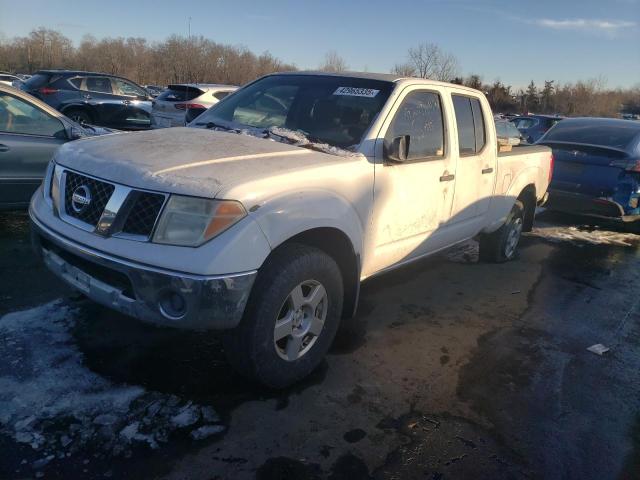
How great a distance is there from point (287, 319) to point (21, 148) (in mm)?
3901

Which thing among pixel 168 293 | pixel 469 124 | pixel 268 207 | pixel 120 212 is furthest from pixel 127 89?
pixel 168 293

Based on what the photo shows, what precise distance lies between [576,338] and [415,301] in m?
1.31

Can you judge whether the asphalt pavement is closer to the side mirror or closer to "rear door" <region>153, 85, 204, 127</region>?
the side mirror

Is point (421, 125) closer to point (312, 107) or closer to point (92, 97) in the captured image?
point (312, 107)

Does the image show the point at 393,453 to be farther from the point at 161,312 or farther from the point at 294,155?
the point at 294,155

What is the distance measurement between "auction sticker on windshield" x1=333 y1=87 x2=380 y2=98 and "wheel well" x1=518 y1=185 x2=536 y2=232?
3147 mm

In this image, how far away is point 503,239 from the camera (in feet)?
19.1

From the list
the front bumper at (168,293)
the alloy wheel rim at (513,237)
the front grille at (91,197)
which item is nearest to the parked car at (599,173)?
the alloy wheel rim at (513,237)

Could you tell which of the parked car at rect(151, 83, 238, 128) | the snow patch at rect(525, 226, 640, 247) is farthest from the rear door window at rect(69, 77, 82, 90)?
the snow patch at rect(525, 226, 640, 247)

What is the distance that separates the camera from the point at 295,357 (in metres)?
3.00

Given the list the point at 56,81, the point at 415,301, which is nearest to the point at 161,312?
the point at 415,301

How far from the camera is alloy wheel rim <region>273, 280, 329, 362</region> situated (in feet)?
9.37

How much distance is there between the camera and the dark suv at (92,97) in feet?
41.9

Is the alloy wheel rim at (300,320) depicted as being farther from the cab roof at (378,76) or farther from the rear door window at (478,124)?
the rear door window at (478,124)
